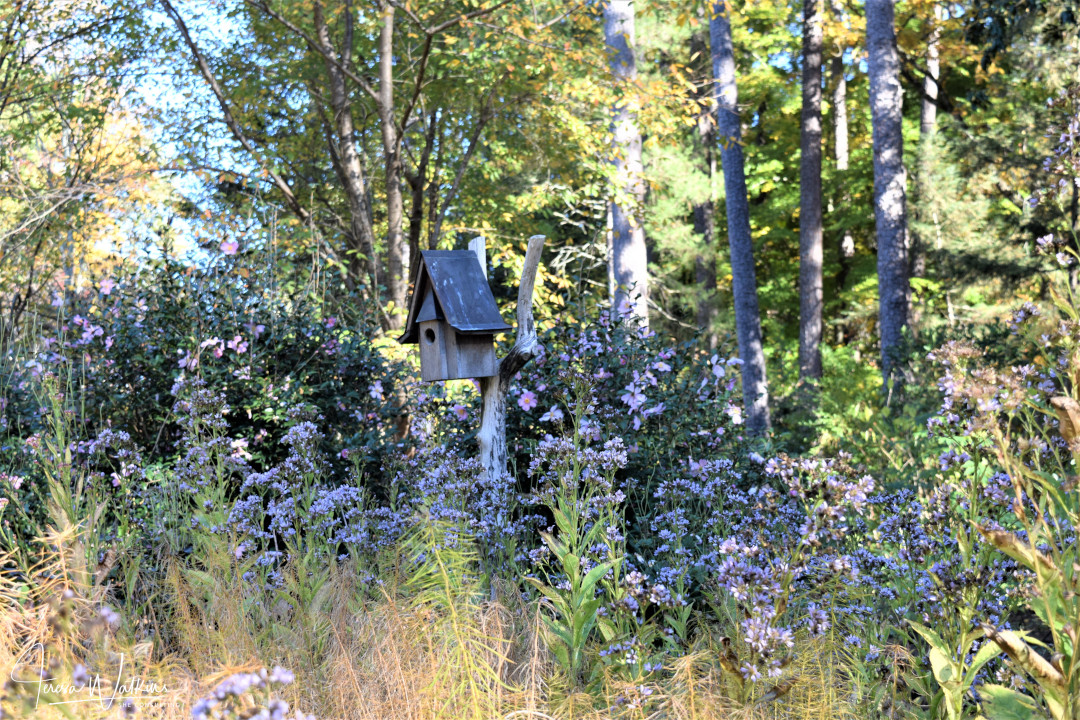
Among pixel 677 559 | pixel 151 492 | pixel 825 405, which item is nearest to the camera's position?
pixel 677 559

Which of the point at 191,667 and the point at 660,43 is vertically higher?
the point at 660,43

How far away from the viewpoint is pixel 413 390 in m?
6.73

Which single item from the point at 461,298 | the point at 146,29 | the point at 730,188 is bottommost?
the point at 461,298

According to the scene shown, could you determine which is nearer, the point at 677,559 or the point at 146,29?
the point at 677,559

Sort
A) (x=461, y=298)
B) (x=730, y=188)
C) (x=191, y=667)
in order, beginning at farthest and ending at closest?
(x=730, y=188) < (x=461, y=298) < (x=191, y=667)

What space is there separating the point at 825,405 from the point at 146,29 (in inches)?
352

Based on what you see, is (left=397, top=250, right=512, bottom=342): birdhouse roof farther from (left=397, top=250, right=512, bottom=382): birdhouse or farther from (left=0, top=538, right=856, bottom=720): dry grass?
(left=0, top=538, right=856, bottom=720): dry grass

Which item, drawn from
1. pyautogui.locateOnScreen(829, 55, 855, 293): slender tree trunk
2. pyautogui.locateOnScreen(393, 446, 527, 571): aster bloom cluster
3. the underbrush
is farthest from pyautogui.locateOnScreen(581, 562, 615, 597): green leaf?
pyautogui.locateOnScreen(829, 55, 855, 293): slender tree trunk

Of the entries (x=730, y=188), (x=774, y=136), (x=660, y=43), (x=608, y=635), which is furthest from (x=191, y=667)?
(x=774, y=136)

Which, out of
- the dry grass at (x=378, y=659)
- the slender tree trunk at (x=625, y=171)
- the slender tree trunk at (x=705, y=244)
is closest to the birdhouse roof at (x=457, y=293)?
the dry grass at (x=378, y=659)

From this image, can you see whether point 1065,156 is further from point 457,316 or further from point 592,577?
point 457,316

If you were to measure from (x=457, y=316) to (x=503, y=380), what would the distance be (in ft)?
1.50

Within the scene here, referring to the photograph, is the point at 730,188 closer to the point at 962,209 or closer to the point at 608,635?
the point at 962,209

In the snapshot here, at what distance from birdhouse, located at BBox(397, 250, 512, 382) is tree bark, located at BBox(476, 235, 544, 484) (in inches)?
3.4
